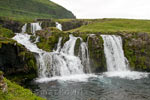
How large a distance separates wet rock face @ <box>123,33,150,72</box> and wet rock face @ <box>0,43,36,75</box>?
25.2m

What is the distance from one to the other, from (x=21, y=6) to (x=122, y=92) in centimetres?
12948

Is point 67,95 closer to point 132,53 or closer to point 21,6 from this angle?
point 132,53

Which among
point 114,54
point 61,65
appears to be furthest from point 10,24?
point 114,54

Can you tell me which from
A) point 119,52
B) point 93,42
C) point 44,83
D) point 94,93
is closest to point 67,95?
point 94,93

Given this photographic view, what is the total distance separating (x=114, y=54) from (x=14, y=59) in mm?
24545

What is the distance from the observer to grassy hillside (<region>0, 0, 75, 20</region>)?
400ft

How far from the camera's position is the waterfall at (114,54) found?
4075 centimetres

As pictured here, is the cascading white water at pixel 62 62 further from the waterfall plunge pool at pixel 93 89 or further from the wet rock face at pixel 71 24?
the wet rock face at pixel 71 24

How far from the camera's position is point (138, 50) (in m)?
42.7

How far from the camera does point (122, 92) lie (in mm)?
24234

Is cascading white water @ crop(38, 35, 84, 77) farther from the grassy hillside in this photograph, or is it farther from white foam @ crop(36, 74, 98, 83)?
the grassy hillside

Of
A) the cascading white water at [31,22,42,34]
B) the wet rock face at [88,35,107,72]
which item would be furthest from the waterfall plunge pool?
the cascading white water at [31,22,42,34]

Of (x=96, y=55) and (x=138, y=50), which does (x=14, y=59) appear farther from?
(x=138, y=50)

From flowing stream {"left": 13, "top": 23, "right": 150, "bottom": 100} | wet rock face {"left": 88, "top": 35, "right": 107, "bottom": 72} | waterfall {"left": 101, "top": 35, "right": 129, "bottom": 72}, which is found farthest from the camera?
waterfall {"left": 101, "top": 35, "right": 129, "bottom": 72}
